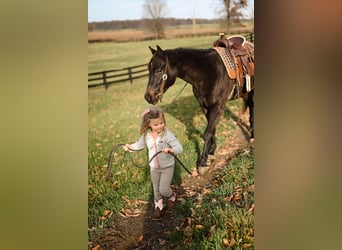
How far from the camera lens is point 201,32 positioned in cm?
253

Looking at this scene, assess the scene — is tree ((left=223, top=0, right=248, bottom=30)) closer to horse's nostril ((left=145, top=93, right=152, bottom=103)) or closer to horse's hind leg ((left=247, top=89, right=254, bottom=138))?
horse's hind leg ((left=247, top=89, right=254, bottom=138))

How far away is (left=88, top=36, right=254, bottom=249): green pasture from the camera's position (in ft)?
8.08

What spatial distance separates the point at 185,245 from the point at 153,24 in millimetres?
1146

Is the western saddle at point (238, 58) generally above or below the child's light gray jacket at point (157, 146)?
above

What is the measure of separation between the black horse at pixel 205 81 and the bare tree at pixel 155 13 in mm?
135

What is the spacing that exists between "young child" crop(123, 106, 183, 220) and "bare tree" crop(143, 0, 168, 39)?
0.41 meters

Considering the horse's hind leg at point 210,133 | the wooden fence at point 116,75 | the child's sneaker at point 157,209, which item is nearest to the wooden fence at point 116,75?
the wooden fence at point 116,75

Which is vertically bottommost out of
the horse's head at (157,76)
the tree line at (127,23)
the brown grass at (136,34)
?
the horse's head at (157,76)

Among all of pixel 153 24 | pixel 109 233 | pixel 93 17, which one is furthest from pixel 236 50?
pixel 109 233

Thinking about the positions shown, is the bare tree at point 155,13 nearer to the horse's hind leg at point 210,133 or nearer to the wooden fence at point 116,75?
the wooden fence at point 116,75

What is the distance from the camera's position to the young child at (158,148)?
8.19 ft

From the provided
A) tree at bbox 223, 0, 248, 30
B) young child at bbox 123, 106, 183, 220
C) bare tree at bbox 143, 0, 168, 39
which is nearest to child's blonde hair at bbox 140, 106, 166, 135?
young child at bbox 123, 106, 183, 220

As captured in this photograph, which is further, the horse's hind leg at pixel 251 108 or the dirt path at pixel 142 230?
the horse's hind leg at pixel 251 108
